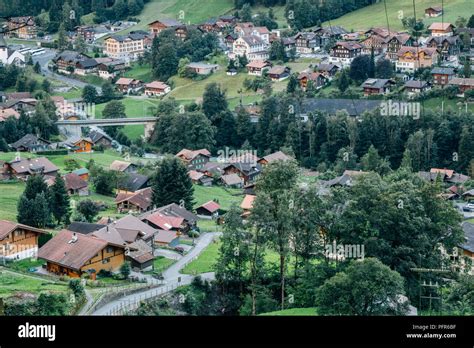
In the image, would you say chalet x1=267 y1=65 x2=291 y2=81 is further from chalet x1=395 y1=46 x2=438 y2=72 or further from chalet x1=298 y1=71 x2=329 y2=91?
chalet x1=395 y1=46 x2=438 y2=72

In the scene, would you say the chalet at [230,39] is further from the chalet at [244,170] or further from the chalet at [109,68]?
the chalet at [244,170]

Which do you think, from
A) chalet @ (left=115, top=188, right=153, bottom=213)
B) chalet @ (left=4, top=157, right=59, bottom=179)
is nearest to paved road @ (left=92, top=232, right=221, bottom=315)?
chalet @ (left=115, top=188, right=153, bottom=213)

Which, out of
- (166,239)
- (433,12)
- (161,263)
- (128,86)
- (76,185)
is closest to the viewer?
(161,263)

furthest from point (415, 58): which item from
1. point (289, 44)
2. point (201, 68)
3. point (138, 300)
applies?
point (138, 300)

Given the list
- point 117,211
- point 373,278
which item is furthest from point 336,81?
point 373,278

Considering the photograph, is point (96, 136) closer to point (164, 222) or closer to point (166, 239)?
point (164, 222)
